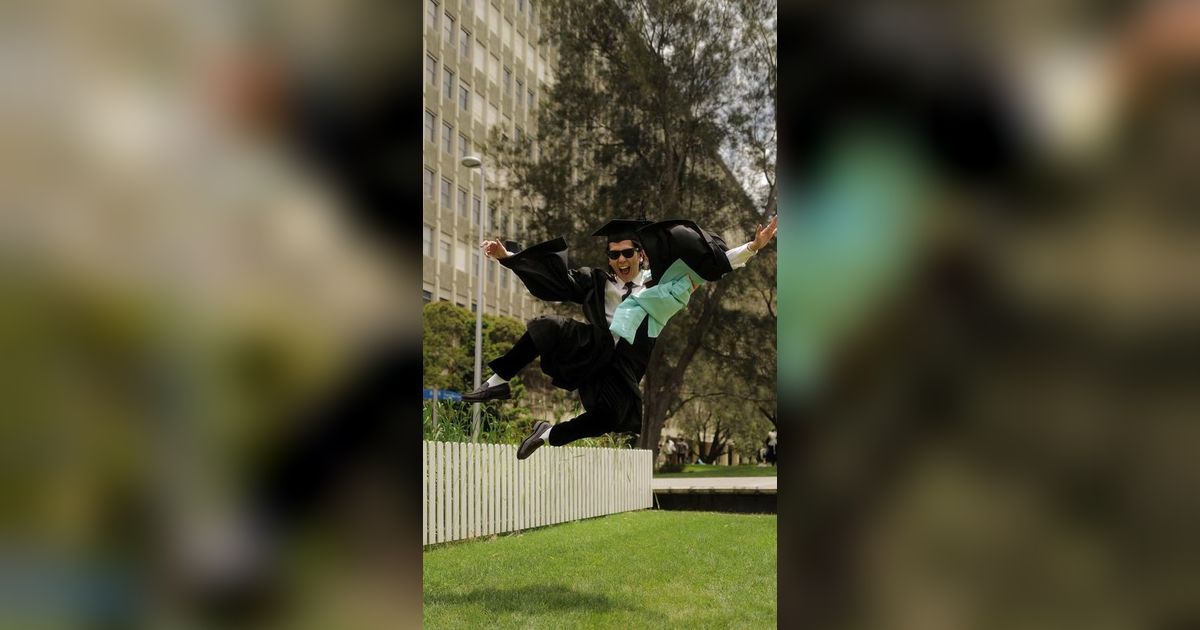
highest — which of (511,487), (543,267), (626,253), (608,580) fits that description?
(626,253)

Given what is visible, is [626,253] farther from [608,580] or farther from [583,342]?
[608,580]

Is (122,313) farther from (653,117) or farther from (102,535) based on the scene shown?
(653,117)

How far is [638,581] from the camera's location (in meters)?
7.34

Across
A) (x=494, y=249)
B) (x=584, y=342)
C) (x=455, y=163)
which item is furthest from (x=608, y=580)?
(x=455, y=163)

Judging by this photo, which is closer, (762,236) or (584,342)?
(762,236)

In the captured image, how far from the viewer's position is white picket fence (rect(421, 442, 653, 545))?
10.1 m

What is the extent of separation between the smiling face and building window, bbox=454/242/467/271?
34988mm

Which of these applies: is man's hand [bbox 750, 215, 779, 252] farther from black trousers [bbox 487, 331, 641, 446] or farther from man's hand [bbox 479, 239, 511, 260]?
Result: man's hand [bbox 479, 239, 511, 260]

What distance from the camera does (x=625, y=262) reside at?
5281 mm

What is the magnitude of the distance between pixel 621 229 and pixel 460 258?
35876mm

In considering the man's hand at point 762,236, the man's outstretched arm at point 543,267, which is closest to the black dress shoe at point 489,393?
the man's outstretched arm at point 543,267

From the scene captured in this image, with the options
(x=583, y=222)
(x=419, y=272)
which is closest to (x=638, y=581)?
(x=419, y=272)

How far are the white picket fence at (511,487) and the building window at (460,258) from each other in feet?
80.7

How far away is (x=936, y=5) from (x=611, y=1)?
59.7ft
